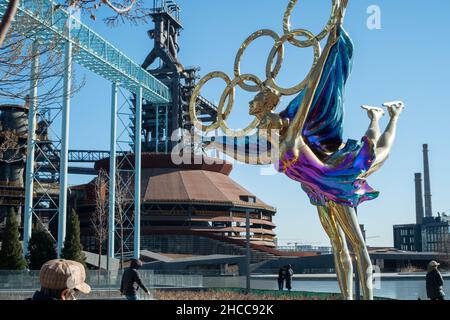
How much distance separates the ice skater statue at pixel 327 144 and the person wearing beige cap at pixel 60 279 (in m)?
5.57

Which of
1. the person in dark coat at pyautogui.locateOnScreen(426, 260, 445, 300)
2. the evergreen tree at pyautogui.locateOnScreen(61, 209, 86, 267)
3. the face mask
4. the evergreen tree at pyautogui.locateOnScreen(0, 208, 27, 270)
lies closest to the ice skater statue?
the person in dark coat at pyautogui.locateOnScreen(426, 260, 445, 300)

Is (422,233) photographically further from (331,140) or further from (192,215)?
(331,140)

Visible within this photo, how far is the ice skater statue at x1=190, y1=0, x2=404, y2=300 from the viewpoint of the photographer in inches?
370

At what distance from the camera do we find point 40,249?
3175cm

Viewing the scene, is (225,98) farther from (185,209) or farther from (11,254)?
(185,209)

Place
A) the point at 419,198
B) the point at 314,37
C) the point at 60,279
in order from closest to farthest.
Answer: the point at 60,279 → the point at 314,37 → the point at 419,198

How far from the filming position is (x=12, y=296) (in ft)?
64.4

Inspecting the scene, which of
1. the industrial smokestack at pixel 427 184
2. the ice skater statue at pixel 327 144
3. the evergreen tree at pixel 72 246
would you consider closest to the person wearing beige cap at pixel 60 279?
the ice skater statue at pixel 327 144

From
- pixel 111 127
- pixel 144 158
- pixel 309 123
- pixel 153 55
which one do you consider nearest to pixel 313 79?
pixel 309 123

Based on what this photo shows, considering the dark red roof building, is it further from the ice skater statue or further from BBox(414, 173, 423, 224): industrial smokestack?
the ice skater statue

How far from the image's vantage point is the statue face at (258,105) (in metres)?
9.84

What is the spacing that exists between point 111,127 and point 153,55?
30.4m

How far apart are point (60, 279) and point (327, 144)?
257 inches

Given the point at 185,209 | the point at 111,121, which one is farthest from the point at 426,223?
the point at 111,121
